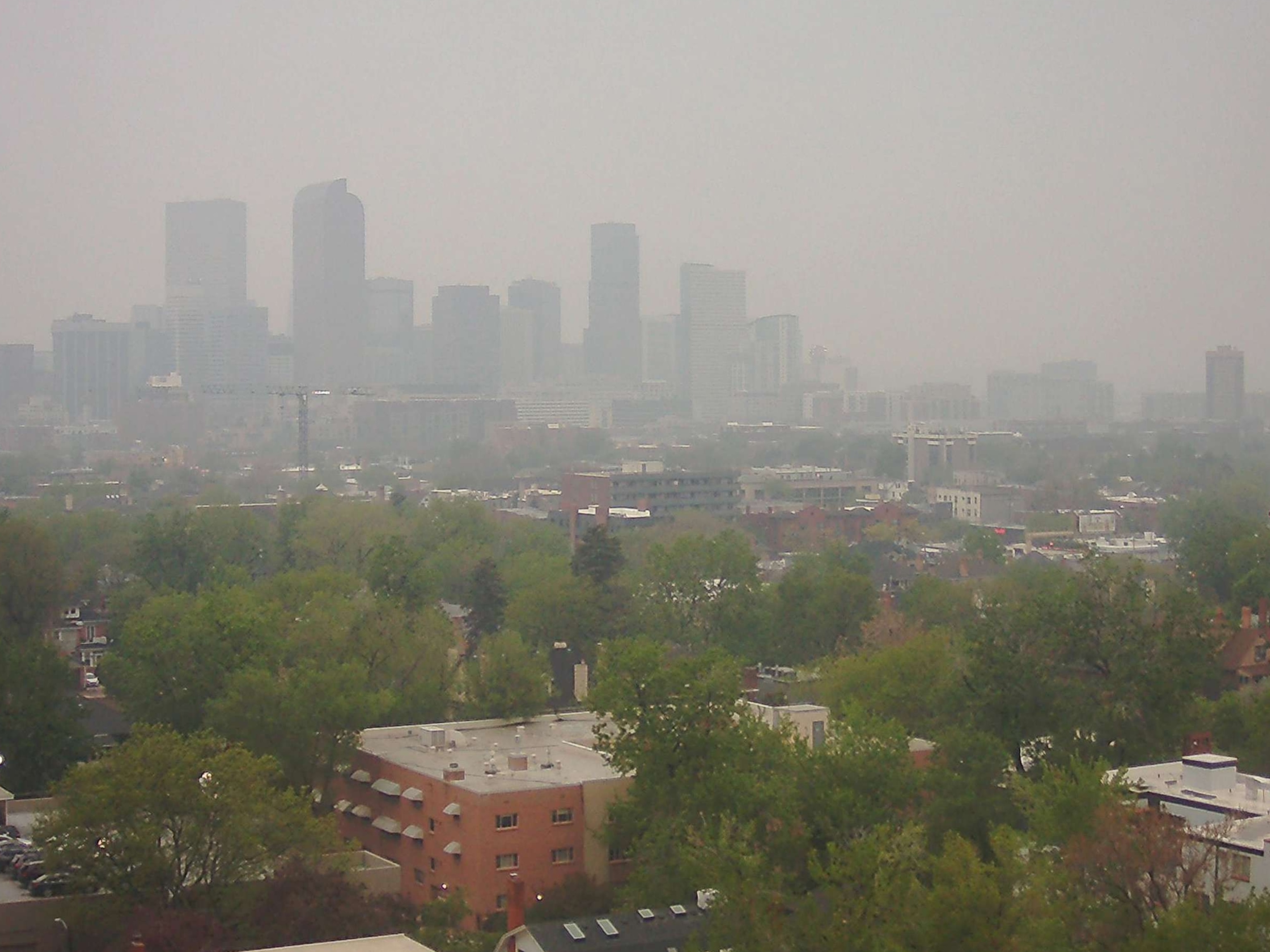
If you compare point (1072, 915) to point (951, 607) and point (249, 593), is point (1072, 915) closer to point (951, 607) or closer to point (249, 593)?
point (249, 593)

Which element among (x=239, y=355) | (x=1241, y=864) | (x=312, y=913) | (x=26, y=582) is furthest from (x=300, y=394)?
(x=1241, y=864)

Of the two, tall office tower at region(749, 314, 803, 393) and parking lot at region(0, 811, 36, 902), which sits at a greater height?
tall office tower at region(749, 314, 803, 393)

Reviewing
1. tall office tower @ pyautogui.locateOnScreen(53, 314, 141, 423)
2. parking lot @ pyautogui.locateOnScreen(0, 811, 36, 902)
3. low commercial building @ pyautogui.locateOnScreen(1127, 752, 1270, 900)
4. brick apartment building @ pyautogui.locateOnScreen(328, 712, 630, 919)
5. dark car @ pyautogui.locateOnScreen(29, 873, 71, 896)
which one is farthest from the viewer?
tall office tower @ pyautogui.locateOnScreen(53, 314, 141, 423)

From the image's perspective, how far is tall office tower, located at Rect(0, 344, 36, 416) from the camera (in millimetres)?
87375

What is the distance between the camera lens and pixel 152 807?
430 inches

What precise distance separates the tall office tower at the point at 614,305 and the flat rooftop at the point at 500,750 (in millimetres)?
113736

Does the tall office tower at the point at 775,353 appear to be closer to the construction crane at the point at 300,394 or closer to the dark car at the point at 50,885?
the construction crane at the point at 300,394

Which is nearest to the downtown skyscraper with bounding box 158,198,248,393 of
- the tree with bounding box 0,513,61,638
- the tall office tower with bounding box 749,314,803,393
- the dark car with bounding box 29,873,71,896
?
the tall office tower with bounding box 749,314,803,393

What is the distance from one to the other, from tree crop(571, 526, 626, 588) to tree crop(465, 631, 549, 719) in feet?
23.1

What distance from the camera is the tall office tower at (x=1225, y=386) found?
8981 cm

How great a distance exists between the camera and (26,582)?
83.3 feet

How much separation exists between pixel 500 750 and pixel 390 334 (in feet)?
383

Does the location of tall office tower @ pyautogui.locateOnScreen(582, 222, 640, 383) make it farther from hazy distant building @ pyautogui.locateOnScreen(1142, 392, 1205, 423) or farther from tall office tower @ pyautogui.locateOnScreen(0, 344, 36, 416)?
tall office tower @ pyautogui.locateOnScreen(0, 344, 36, 416)

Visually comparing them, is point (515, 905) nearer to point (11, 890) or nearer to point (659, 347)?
point (11, 890)
